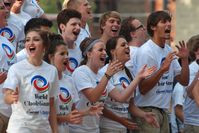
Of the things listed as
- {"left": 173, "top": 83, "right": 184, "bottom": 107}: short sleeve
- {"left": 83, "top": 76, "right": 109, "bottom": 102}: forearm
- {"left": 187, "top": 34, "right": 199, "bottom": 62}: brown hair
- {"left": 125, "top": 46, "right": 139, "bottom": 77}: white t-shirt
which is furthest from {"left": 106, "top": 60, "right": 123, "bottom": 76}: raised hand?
{"left": 173, "top": 83, "right": 184, "bottom": 107}: short sleeve

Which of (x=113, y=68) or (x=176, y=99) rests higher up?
(x=113, y=68)

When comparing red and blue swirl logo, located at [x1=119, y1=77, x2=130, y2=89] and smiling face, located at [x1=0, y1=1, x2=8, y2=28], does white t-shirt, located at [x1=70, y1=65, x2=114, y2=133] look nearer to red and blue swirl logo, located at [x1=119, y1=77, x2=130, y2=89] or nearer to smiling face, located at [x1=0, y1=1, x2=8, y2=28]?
red and blue swirl logo, located at [x1=119, y1=77, x2=130, y2=89]

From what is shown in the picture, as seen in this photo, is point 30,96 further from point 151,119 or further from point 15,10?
point 15,10

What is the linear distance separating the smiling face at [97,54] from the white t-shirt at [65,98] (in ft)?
1.43

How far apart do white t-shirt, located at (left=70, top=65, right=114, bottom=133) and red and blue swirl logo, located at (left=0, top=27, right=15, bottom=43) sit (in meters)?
0.90

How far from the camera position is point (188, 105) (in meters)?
11.2

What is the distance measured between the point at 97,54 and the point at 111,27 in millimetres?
1165

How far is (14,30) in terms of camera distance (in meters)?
10.4

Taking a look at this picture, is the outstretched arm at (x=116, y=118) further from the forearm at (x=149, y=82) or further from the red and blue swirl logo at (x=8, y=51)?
the red and blue swirl logo at (x=8, y=51)

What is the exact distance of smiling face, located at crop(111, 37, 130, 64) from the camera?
1025 cm

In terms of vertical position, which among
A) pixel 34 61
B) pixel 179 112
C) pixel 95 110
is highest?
pixel 34 61

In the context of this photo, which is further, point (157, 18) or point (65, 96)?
point (157, 18)

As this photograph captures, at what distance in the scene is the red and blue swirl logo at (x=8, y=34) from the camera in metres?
10.3

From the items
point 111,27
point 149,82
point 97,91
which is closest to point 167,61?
point 149,82
